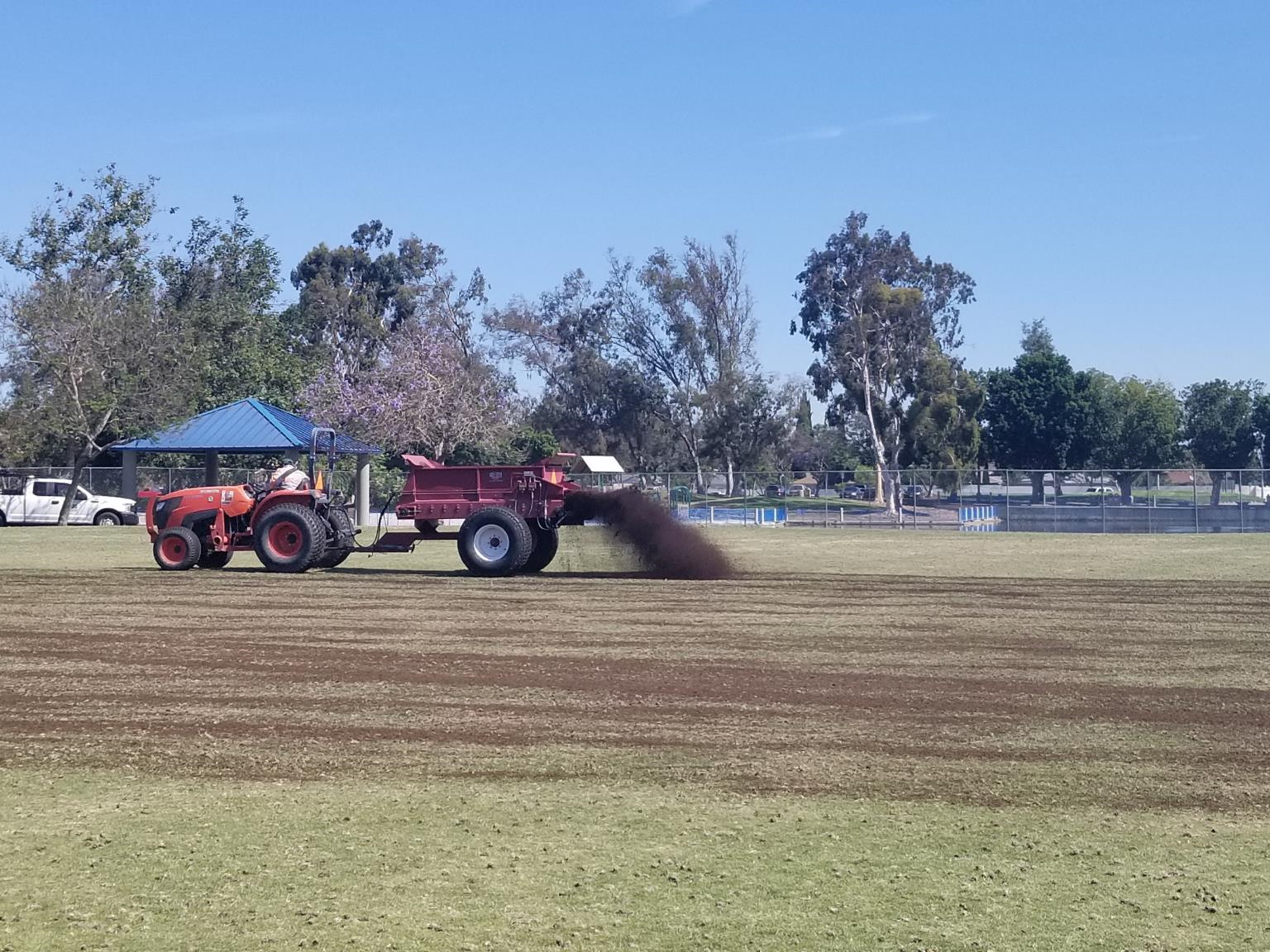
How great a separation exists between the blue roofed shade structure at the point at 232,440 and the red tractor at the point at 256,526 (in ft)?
74.2

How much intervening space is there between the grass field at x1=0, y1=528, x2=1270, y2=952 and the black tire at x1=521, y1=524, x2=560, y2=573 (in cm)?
596

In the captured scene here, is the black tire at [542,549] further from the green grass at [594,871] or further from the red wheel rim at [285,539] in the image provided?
the green grass at [594,871]

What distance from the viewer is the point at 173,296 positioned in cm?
6406

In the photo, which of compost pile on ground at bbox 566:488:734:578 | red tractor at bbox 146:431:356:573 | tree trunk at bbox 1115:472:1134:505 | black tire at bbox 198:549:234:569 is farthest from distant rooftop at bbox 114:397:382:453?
tree trunk at bbox 1115:472:1134:505

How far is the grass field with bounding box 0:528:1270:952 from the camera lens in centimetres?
582

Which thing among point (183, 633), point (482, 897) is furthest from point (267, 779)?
point (183, 633)

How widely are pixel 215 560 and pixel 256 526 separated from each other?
5.49ft

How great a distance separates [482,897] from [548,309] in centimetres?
8279

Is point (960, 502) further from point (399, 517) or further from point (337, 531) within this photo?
point (337, 531)

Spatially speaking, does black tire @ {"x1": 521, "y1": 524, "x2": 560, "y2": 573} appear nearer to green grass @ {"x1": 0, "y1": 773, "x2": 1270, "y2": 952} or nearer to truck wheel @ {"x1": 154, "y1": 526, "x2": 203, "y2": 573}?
truck wheel @ {"x1": 154, "y1": 526, "x2": 203, "y2": 573}

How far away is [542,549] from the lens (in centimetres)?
2331

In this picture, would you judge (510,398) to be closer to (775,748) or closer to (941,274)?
(941,274)

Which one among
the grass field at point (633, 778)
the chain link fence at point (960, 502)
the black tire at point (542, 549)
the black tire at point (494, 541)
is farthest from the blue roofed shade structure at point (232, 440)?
the grass field at point (633, 778)

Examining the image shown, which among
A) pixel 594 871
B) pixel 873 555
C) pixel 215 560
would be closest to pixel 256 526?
pixel 215 560
